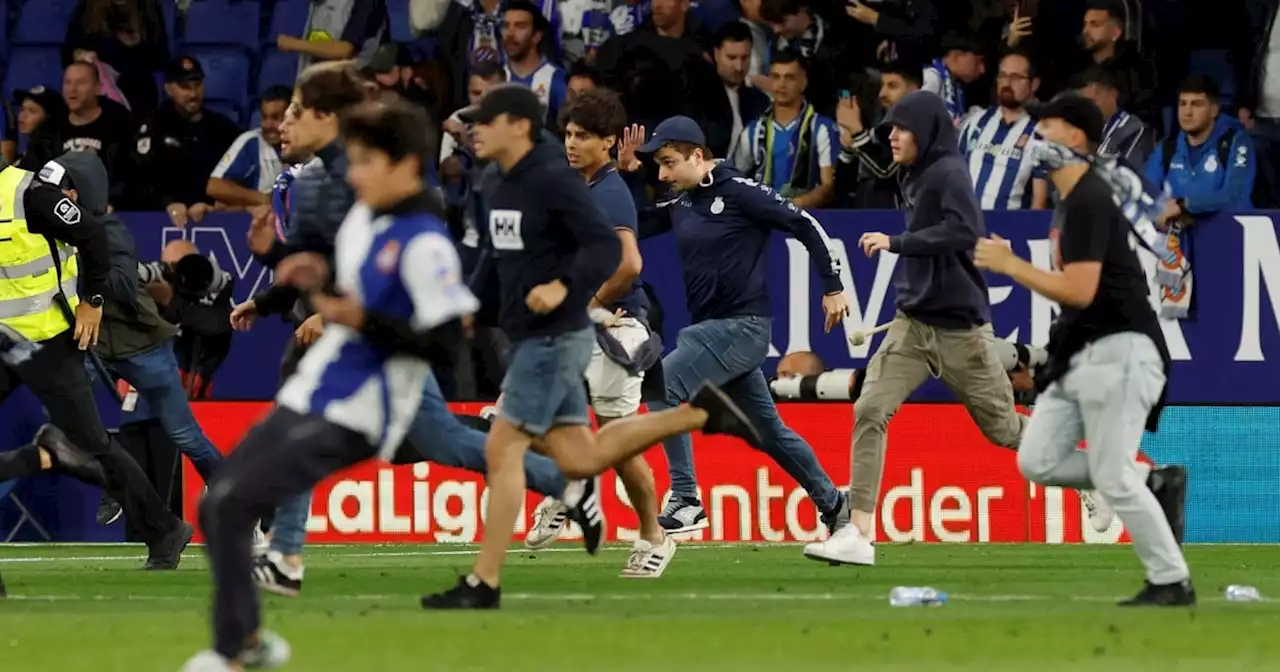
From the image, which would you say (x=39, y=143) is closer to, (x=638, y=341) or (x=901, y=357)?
(x=638, y=341)

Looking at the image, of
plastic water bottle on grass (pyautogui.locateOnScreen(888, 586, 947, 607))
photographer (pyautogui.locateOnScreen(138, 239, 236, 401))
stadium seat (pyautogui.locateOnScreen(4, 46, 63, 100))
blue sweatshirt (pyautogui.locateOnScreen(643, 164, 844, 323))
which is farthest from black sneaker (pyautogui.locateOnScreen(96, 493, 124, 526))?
plastic water bottle on grass (pyautogui.locateOnScreen(888, 586, 947, 607))

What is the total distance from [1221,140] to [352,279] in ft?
33.2

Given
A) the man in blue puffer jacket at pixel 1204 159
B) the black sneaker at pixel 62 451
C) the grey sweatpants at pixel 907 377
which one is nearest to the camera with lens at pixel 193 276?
the black sneaker at pixel 62 451

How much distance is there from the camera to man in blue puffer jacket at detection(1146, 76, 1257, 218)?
16500 mm

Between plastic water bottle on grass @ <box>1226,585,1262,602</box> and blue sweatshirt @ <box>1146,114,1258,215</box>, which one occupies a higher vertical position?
blue sweatshirt @ <box>1146,114,1258,215</box>

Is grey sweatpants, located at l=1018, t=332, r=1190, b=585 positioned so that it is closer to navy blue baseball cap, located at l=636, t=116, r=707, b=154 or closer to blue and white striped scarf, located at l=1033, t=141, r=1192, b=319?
blue and white striped scarf, located at l=1033, t=141, r=1192, b=319

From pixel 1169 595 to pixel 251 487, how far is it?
407cm

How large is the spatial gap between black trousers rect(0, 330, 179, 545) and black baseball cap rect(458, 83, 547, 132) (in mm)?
3491

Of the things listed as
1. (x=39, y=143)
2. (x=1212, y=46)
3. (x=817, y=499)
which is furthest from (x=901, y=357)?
(x=39, y=143)

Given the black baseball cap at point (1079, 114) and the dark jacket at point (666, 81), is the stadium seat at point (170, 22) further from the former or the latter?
the black baseball cap at point (1079, 114)

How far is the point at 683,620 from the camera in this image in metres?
9.47

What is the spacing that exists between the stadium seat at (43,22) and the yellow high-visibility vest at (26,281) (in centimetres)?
832

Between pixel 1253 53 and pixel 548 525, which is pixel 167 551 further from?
pixel 1253 53

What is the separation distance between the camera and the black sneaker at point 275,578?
34.6ft
